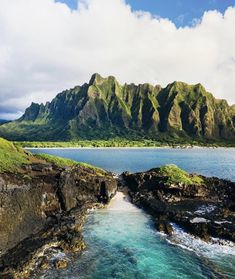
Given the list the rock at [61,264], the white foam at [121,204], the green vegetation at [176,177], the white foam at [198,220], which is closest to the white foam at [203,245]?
the white foam at [198,220]

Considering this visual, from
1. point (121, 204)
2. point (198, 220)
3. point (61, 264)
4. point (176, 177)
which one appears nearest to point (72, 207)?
point (121, 204)

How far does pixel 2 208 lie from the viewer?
3709 cm

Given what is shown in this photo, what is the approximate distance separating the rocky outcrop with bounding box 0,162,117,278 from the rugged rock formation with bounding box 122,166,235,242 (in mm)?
9802

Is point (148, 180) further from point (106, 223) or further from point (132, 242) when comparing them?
point (132, 242)

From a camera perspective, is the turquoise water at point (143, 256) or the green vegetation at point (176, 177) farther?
the green vegetation at point (176, 177)

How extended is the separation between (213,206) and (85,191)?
22337 millimetres

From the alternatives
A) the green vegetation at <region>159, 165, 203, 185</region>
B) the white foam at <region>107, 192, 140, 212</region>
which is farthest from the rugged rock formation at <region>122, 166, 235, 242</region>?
the white foam at <region>107, 192, 140, 212</region>

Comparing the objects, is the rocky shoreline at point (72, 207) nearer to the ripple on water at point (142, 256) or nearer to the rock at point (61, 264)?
the rock at point (61, 264)

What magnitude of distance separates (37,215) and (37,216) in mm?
186

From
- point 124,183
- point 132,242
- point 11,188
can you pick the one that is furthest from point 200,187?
point 11,188

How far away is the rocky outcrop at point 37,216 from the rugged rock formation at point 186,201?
9.80 meters

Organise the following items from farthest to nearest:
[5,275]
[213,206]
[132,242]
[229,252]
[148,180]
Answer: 1. [148,180]
2. [213,206]
3. [132,242]
4. [229,252]
5. [5,275]

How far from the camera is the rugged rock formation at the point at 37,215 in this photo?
107ft

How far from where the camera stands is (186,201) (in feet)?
189
